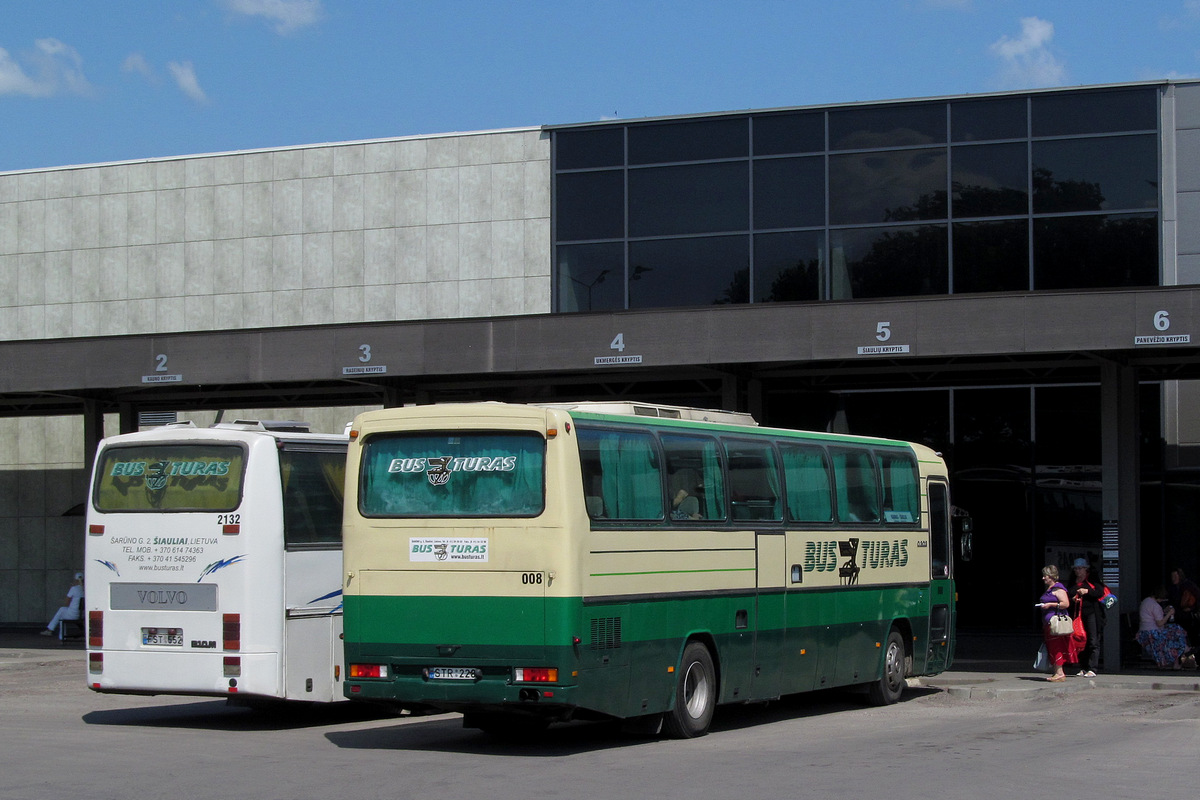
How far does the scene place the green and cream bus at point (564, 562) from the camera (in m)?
12.1

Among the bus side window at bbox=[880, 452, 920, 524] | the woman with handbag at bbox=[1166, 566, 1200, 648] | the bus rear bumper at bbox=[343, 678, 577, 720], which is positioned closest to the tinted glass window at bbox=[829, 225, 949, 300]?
the woman with handbag at bbox=[1166, 566, 1200, 648]

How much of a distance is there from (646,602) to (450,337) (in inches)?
372

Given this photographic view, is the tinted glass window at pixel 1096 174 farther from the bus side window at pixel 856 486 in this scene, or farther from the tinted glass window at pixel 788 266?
the bus side window at pixel 856 486

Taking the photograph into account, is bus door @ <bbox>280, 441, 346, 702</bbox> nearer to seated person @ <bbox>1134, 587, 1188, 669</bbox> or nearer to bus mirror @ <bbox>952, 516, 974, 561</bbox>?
bus mirror @ <bbox>952, 516, 974, 561</bbox>

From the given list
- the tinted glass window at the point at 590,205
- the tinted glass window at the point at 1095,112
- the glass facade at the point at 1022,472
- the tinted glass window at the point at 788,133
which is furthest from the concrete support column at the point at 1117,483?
the tinted glass window at the point at 590,205

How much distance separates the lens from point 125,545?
14461 millimetres

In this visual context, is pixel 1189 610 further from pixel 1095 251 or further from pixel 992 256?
pixel 992 256

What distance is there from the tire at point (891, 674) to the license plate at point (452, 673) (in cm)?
670

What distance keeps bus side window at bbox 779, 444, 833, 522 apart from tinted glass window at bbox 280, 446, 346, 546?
15.4 ft

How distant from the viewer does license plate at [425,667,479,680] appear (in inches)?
484

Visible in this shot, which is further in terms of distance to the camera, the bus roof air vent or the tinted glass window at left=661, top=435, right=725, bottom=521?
the bus roof air vent

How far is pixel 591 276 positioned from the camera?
2944cm

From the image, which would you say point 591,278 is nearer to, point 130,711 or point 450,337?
point 450,337

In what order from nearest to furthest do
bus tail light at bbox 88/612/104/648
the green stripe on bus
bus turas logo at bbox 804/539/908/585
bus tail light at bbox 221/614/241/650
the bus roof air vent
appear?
the green stripe on bus → bus tail light at bbox 221/614/241/650 → bus tail light at bbox 88/612/104/648 → the bus roof air vent → bus turas logo at bbox 804/539/908/585
